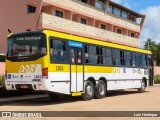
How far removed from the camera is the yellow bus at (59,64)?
16.0 meters

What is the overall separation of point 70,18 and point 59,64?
24.6 m

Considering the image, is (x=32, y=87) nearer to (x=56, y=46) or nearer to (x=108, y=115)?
(x=56, y=46)

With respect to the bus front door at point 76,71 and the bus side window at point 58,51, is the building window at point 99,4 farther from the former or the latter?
the bus side window at point 58,51

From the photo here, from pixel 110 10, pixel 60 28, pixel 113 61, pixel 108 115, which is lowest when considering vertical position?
pixel 108 115

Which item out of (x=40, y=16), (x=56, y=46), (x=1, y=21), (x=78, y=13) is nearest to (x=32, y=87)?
(x=56, y=46)

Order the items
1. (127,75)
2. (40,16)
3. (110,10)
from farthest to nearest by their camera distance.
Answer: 1. (110,10)
2. (40,16)
3. (127,75)

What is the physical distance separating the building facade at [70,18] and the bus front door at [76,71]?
1720 centimetres

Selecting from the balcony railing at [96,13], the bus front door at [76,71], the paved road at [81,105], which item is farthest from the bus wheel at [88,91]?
the balcony railing at [96,13]

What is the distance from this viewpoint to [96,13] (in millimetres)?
47250

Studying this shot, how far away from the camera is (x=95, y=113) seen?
13375 millimetres

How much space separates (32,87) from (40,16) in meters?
19.8

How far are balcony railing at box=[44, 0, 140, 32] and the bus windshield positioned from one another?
20.9 metres

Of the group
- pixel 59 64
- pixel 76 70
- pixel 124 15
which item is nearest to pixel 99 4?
pixel 124 15

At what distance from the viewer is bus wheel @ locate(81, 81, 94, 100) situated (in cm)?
1862
